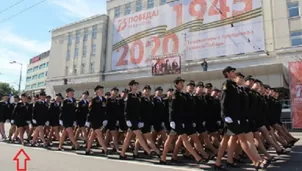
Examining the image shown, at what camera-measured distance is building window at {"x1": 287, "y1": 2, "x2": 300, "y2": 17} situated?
2444cm

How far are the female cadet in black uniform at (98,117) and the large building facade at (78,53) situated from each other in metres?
28.0

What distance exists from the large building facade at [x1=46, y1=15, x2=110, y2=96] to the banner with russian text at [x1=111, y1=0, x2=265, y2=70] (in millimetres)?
2570

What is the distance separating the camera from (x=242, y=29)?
1058 inches

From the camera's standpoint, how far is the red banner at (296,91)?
777 inches

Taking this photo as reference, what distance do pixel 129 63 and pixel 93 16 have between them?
425 inches

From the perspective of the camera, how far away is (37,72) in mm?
83375

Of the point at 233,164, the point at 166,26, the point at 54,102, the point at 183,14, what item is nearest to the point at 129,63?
the point at 166,26

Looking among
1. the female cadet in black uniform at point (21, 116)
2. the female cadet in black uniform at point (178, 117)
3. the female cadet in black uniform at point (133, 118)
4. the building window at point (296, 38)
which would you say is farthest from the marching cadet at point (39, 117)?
the building window at point (296, 38)

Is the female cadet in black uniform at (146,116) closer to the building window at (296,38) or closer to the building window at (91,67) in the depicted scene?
the building window at (296,38)

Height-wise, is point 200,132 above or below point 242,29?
below

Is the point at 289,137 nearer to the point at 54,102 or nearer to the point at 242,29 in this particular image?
the point at 54,102

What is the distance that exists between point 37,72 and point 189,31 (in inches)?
2569

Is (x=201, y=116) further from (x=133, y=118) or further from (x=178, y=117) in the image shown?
(x=133, y=118)

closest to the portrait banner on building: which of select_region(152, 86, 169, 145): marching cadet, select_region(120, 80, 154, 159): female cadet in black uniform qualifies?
select_region(152, 86, 169, 145): marching cadet
